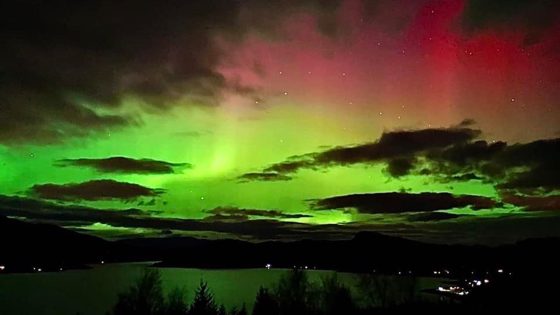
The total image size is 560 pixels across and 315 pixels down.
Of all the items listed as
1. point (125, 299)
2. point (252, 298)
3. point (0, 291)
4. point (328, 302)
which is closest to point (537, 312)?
point (328, 302)

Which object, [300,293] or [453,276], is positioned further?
[453,276]

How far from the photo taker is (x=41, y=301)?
107 meters

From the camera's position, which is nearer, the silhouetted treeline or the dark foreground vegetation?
the dark foreground vegetation

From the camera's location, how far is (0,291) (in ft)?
412

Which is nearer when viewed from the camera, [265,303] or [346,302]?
[265,303]

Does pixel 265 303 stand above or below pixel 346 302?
above

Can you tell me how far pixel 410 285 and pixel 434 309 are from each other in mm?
32394

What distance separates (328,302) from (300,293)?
7.34 m

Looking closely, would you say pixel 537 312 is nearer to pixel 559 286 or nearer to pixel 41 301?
pixel 559 286

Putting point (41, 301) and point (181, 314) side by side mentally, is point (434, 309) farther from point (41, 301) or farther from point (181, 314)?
point (41, 301)

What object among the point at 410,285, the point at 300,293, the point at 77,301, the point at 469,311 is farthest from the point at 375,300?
the point at 77,301

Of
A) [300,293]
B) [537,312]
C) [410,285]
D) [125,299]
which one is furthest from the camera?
[410,285]

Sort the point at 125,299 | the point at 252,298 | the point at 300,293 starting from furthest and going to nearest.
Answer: the point at 252,298 → the point at 300,293 → the point at 125,299

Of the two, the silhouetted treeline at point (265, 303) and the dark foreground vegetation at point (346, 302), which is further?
the silhouetted treeline at point (265, 303)
